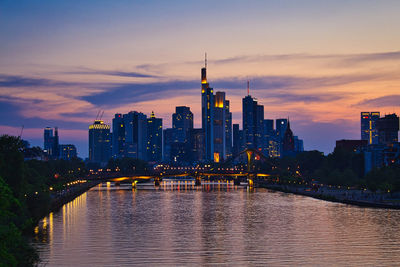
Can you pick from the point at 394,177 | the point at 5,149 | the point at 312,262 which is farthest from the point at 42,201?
the point at 394,177

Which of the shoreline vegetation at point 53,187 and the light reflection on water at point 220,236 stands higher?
the shoreline vegetation at point 53,187

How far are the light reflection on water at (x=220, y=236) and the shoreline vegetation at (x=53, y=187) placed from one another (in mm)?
3214

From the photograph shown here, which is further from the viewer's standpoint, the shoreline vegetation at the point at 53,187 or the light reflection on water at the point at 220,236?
the light reflection on water at the point at 220,236

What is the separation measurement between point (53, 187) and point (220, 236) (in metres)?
65.3

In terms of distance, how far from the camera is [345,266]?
42938mm

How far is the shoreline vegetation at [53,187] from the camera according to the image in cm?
2821

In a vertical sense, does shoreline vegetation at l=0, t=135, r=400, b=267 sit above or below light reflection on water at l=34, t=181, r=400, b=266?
above

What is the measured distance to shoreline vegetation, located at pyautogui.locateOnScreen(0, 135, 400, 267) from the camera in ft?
92.6

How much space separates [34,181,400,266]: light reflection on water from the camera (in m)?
46.2

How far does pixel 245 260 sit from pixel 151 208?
5128 cm

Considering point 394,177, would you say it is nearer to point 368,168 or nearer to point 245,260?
point 368,168

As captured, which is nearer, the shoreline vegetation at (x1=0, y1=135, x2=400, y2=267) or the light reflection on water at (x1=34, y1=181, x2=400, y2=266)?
the shoreline vegetation at (x1=0, y1=135, x2=400, y2=267)

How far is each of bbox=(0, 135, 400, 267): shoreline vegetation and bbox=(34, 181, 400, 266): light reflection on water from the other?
10.5ft

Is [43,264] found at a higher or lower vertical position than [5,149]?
lower
